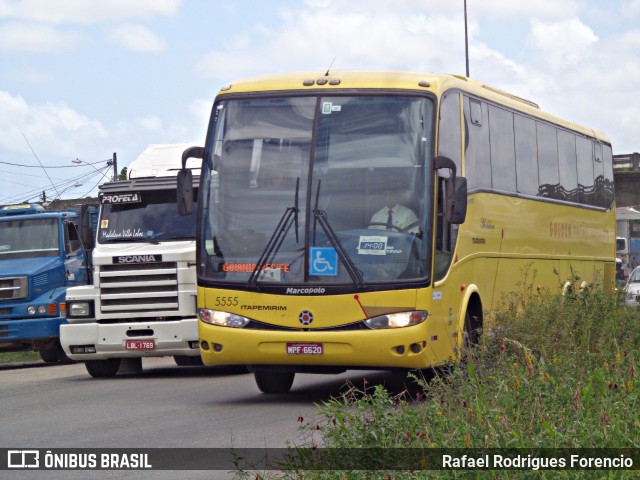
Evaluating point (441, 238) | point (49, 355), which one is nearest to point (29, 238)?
point (49, 355)

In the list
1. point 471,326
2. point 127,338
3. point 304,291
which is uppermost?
point 304,291

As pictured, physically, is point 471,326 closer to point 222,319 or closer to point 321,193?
point 321,193

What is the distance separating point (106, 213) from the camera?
19.8 metres

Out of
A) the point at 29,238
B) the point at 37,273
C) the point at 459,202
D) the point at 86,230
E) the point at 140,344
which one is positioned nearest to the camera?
the point at 459,202

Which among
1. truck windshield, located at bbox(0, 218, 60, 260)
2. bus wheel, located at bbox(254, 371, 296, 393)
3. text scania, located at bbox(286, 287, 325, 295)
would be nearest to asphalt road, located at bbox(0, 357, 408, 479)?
bus wheel, located at bbox(254, 371, 296, 393)

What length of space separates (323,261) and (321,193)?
74 centimetres

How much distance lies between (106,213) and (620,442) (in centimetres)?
1311

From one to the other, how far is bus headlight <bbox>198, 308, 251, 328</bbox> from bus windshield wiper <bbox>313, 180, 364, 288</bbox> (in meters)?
1.27

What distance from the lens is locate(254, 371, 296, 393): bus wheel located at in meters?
15.6

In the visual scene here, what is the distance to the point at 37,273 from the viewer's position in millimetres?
23391

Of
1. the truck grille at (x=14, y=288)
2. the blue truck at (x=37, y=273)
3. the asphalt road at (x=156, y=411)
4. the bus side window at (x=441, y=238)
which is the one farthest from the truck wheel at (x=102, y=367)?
the bus side window at (x=441, y=238)

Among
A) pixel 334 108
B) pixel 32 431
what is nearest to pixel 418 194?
pixel 334 108

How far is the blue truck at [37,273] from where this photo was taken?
23344mm

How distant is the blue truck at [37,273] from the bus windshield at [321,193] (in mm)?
9476
